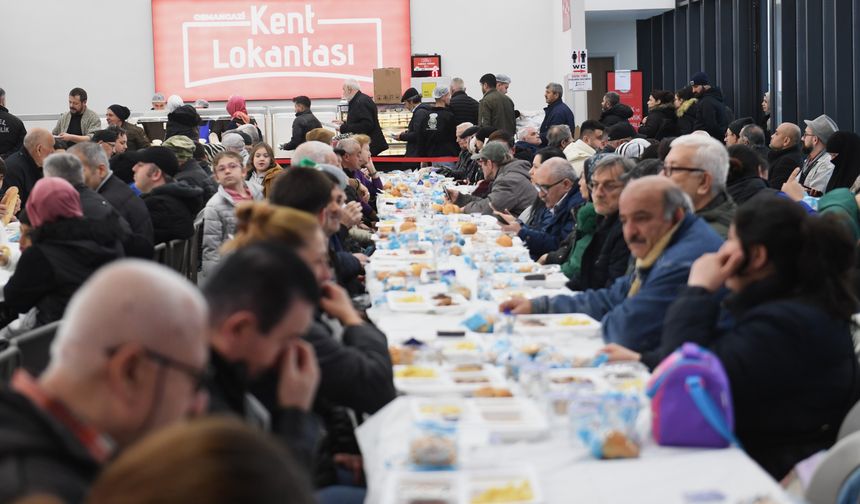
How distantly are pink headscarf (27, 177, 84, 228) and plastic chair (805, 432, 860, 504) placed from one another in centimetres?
373

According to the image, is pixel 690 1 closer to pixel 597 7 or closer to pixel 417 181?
pixel 597 7

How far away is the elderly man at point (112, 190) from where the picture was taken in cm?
692

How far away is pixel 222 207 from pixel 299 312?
5137 millimetres

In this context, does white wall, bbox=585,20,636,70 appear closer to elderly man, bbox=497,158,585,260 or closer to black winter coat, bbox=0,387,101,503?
elderly man, bbox=497,158,585,260

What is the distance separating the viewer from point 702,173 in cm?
493

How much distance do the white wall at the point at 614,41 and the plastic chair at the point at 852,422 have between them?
21.5m

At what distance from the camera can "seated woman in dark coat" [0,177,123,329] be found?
17.6ft

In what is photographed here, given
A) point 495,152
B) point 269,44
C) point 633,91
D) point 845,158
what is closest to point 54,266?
point 495,152

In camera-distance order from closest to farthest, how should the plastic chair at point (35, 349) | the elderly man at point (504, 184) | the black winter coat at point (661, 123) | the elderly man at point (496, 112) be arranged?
the plastic chair at point (35, 349) → the elderly man at point (504, 184) → the black winter coat at point (661, 123) → the elderly man at point (496, 112)

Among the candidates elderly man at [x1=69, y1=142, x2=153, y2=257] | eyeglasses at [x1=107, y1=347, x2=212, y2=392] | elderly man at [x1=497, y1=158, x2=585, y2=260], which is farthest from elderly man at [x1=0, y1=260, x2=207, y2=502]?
elderly man at [x1=497, y1=158, x2=585, y2=260]

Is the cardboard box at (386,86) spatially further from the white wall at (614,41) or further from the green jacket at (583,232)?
the green jacket at (583,232)

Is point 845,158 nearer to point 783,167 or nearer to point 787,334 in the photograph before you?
point 783,167

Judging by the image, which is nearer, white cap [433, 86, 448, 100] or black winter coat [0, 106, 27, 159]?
black winter coat [0, 106, 27, 159]

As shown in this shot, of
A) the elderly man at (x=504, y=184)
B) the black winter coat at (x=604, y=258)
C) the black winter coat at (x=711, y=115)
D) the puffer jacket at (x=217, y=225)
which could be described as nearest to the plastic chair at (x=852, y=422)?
the black winter coat at (x=604, y=258)
